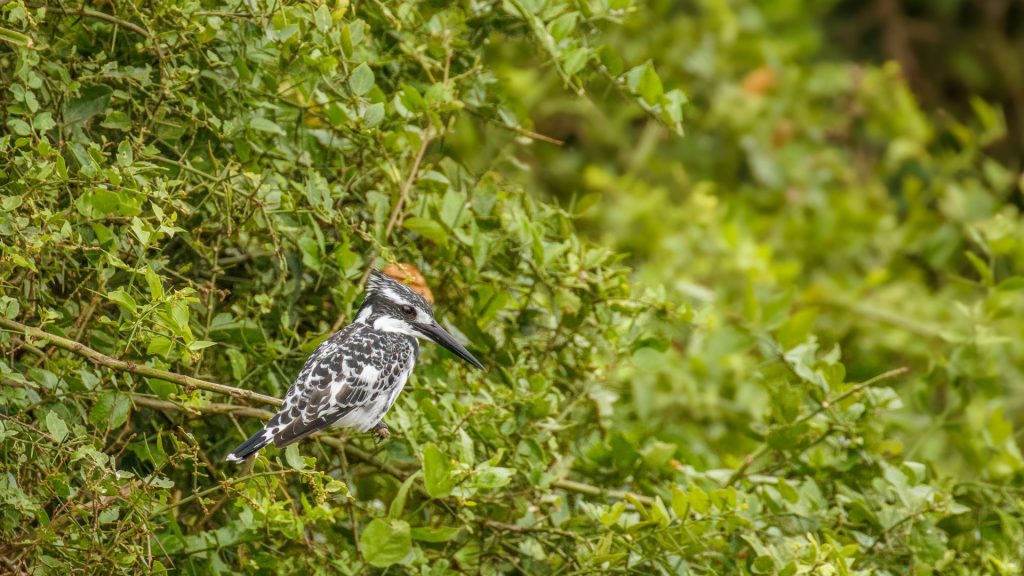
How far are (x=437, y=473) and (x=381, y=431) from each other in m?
0.30

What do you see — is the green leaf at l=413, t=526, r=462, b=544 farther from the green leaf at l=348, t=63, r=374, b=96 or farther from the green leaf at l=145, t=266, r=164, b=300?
the green leaf at l=348, t=63, r=374, b=96

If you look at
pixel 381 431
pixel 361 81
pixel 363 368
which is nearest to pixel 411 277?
pixel 363 368

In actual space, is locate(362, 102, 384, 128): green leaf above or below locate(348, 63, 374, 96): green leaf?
below

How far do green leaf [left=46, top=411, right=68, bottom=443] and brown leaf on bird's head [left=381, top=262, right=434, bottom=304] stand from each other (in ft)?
2.75

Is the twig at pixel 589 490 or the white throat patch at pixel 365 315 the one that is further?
the twig at pixel 589 490

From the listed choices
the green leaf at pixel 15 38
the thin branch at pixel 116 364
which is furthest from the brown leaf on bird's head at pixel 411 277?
the green leaf at pixel 15 38

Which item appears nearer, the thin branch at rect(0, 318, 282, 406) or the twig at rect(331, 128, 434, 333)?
the thin branch at rect(0, 318, 282, 406)

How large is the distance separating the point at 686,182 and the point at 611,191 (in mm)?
350

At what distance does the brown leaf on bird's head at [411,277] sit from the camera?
2.92 m

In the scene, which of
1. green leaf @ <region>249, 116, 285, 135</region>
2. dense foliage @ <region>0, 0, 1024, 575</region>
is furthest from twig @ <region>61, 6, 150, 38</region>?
green leaf @ <region>249, 116, 285, 135</region>

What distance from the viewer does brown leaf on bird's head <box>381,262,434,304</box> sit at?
9.57 ft

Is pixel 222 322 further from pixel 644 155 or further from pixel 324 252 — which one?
pixel 644 155

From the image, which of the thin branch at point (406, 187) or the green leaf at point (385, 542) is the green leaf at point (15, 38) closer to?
the thin branch at point (406, 187)

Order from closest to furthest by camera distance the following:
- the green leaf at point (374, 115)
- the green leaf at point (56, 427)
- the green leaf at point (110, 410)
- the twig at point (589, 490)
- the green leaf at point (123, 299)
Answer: the green leaf at point (123, 299) → the green leaf at point (56, 427) → the green leaf at point (110, 410) → the green leaf at point (374, 115) → the twig at point (589, 490)
